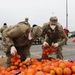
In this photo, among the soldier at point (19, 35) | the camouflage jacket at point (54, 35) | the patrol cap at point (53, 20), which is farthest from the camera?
the camouflage jacket at point (54, 35)

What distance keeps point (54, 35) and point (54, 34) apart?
7cm

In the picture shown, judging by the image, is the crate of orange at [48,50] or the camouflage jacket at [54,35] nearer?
the crate of orange at [48,50]

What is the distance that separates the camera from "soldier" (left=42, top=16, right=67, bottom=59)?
704cm

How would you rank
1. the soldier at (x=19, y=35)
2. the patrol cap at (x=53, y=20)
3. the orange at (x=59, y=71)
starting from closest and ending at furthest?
the orange at (x=59, y=71)
the soldier at (x=19, y=35)
the patrol cap at (x=53, y=20)

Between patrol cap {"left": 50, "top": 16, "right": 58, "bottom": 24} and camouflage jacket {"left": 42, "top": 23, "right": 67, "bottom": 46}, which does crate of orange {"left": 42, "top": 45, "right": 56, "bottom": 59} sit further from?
patrol cap {"left": 50, "top": 16, "right": 58, "bottom": 24}

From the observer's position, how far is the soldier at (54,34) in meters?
7.04

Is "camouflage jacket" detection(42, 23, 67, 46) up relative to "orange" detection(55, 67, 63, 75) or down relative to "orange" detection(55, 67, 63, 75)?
down

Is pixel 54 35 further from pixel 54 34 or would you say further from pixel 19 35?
pixel 19 35

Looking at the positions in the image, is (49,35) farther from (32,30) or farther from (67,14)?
(67,14)

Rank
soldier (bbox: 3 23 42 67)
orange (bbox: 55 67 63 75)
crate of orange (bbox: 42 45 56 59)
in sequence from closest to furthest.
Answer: orange (bbox: 55 67 63 75) < soldier (bbox: 3 23 42 67) < crate of orange (bbox: 42 45 56 59)

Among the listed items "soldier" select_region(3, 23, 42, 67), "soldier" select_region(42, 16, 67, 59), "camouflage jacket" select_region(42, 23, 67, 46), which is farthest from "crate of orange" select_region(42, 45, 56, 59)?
"soldier" select_region(3, 23, 42, 67)

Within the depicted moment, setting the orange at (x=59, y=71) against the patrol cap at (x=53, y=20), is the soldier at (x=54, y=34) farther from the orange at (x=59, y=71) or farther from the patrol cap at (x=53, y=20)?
the orange at (x=59, y=71)

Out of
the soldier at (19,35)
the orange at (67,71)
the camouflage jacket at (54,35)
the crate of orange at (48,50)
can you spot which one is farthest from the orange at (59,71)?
the camouflage jacket at (54,35)

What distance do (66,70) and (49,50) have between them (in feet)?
10.6
